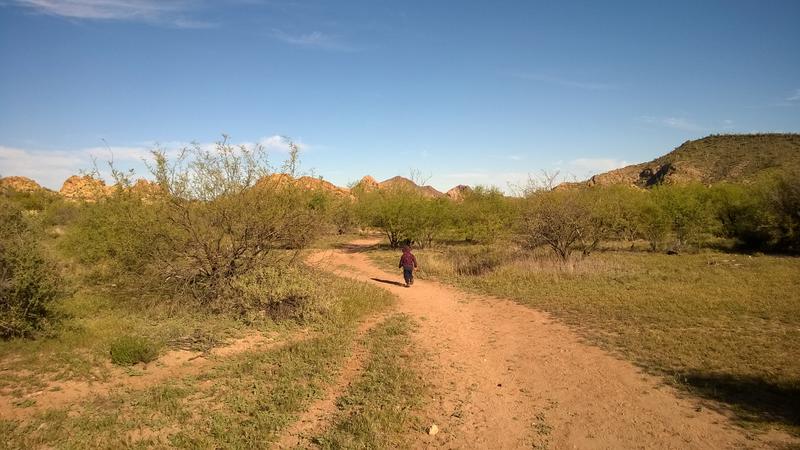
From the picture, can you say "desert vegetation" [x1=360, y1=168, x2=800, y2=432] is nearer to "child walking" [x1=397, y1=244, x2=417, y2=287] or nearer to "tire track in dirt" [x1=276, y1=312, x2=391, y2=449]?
"child walking" [x1=397, y1=244, x2=417, y2=287]

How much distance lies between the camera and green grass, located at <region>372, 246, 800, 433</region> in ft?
19.4

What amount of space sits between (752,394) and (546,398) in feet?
8.82

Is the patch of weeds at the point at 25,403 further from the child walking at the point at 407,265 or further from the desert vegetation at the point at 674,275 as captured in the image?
the child walking at the point at 407,265

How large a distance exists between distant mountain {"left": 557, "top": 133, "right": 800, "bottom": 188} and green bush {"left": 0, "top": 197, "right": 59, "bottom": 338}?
160ft

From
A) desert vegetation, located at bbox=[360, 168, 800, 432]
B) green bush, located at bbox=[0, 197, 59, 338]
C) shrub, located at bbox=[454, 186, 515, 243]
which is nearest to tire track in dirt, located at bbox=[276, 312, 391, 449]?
desert vegetation, located at bbox=[360, 168, 800, 432]

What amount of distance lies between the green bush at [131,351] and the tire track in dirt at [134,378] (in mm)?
123

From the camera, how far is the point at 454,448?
184 inches

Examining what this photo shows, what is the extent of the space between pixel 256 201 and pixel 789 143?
73.3 m

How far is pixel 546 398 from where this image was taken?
5801mm

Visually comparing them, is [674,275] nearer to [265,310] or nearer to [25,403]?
[265,310]

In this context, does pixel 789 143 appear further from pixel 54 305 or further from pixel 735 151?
pixel 54 305

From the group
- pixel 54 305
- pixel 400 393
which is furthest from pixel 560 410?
pixel 54 305

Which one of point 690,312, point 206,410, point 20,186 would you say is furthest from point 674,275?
point 20,186

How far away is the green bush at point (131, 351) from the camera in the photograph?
669 cm
